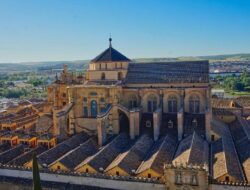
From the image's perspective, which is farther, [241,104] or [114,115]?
[241,104]

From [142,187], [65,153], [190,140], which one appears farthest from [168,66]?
[142,187]

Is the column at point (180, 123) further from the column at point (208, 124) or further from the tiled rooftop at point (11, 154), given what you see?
the tiled rooftop at point (11, 154)

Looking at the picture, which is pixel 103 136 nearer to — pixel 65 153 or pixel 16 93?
pixel 65 153

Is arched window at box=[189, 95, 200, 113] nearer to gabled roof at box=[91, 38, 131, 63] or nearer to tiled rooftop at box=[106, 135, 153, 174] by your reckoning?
tiled rooftop at box=[106, 135, 153, 174]

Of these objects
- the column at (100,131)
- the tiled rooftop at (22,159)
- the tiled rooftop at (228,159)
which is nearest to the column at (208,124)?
the tiled rooftop at (228,159)

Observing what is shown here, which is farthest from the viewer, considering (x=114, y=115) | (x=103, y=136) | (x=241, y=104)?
(x=241, y=104)

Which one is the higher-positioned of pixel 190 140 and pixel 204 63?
pixel 204 63

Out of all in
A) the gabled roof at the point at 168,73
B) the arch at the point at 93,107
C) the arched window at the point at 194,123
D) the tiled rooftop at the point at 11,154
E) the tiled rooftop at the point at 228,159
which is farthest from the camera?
the arch at the point at 93,107

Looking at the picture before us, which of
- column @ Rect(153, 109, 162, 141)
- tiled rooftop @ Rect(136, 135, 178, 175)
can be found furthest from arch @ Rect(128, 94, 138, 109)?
tiled rooftop @ Rect(136, 135, 178, 175)
